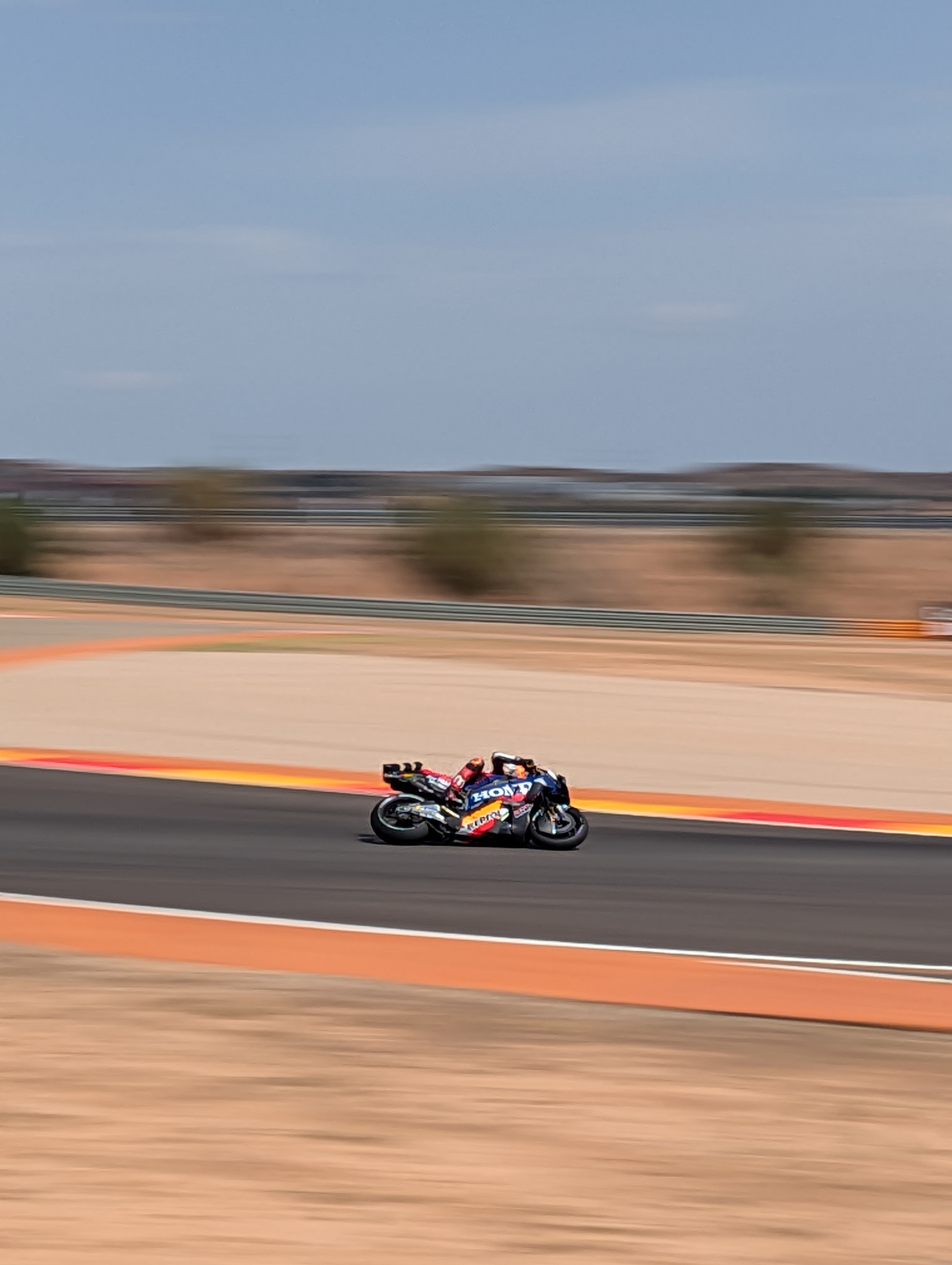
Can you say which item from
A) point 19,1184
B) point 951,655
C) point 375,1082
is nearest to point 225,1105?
point 375,1082

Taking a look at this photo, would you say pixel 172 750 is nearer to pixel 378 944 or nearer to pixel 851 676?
pixel 378 944

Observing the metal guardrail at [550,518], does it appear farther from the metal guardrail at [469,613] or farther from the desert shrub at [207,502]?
the metal guardrail at [469,613]

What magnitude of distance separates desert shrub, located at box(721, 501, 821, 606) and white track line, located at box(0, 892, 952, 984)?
39325 millimetres

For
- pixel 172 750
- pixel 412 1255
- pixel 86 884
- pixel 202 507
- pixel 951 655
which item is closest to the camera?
pixel 412 1255

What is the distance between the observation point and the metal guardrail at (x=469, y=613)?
33.6 meters

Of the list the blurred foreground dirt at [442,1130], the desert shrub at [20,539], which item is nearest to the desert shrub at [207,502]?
the desert shrub at [20,539]

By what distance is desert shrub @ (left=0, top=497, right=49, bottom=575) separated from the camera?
152 ft

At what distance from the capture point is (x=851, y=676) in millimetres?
25062

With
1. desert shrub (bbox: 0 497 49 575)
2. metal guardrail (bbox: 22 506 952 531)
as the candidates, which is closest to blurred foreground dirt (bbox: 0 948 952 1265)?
desert shrub (bbox: 0 497 49 575)

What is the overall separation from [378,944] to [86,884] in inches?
95.8

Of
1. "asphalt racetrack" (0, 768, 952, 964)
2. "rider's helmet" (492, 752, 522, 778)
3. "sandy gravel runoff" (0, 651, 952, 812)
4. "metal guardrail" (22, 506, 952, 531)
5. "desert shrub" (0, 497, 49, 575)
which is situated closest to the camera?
"asphalt racetrack" (0, 768, 952, 964)

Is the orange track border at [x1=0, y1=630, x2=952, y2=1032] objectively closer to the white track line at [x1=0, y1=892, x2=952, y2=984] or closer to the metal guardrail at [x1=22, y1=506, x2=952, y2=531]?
the white track line at [x1=0, y1=892, x2=952, y2=984]

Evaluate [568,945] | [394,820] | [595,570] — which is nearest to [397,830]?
[394,820]

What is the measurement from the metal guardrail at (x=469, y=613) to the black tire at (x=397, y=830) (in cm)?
2215
